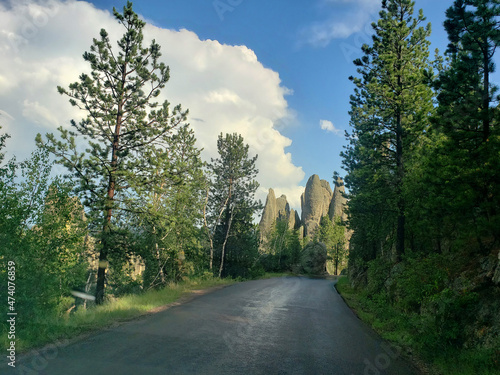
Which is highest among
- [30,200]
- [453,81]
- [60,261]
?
[453,81]

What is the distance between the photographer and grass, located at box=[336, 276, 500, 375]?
5.70 metres

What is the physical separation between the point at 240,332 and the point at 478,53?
32.8ft

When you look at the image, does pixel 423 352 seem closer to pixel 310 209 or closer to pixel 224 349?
pixel 224 349

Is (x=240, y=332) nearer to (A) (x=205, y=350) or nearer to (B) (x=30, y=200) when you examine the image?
(A) (x=205, y=350)

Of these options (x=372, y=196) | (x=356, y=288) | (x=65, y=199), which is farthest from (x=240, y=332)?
(x=356, y=288)

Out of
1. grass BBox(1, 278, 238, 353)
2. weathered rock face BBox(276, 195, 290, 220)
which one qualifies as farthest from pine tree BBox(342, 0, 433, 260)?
weathered rock face BBox(276, 195, 290, 220)

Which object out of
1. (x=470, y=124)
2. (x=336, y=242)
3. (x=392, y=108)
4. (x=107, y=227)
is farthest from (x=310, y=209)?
(x=470, y=124)

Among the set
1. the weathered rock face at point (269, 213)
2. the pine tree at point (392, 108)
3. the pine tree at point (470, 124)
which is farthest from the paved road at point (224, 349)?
the weathered rock face at point (269, 213)

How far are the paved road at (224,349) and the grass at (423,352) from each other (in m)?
0.52

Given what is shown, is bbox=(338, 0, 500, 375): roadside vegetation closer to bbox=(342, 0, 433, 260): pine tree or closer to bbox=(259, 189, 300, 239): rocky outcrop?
bbox=(342, 0, 433, 260): pine tree

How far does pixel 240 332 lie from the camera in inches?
329

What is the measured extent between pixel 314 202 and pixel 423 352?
98620 millimetres

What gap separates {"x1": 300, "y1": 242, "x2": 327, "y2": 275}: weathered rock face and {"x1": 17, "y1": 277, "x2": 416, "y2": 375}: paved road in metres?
46.3

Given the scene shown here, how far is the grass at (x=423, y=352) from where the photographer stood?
5695mm
